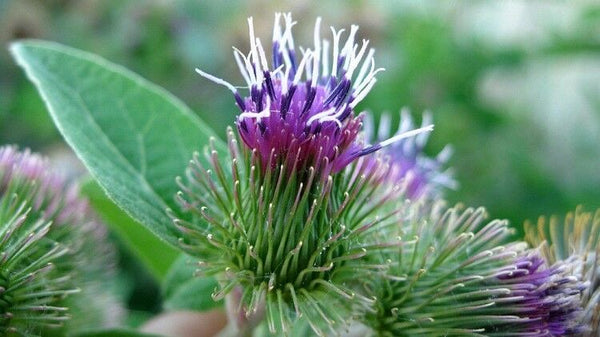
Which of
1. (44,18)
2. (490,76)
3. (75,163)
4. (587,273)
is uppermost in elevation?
(44,18)

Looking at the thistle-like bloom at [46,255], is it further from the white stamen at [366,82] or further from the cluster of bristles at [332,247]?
the white stamen at [366,82]

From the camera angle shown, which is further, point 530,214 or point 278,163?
point 530,214

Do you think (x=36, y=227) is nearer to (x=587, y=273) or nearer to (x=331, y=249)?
(x=331, y=249)

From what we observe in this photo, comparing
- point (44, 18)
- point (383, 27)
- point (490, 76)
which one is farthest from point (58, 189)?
point (490, 76)

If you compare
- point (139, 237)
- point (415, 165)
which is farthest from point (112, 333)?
point (415, 165)

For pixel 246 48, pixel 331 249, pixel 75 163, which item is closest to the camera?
pixel 331 249

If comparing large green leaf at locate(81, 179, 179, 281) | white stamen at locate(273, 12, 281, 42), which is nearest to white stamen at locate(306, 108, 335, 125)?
white stamen at locate(273, 12, 281, 42)

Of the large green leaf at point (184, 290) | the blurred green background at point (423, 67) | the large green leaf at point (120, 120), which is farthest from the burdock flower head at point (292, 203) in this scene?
the blurred green background at point (423, 67)
